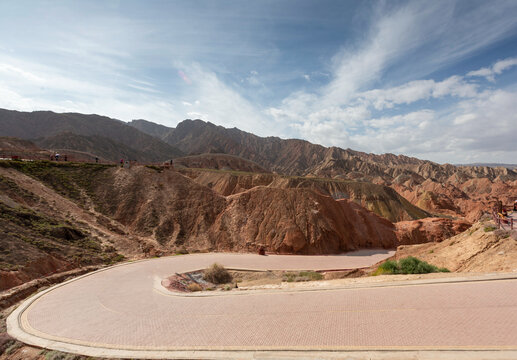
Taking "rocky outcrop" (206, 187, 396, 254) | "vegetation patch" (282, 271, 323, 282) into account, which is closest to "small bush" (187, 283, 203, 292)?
"vegetation patch" (282, 271, 323, 282)

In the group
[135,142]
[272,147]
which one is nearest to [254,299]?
[135,142]

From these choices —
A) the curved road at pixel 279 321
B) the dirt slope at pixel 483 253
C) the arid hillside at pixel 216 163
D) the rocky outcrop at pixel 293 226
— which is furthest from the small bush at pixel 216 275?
the arid hillside at pixel 216 163

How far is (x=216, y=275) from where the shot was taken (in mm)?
19531

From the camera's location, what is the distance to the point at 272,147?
175 m

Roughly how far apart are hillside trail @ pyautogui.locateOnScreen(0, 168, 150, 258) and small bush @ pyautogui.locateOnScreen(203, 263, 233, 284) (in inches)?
333

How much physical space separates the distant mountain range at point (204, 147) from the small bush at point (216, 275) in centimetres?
7742

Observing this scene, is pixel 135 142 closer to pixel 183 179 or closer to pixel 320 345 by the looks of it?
pixel 183 179

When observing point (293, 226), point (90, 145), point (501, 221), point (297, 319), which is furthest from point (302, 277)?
point (90, 145)

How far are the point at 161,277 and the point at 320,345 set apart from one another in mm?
12568

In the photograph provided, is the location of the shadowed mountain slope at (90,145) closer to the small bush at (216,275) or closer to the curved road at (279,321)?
the small bush at (216,275)

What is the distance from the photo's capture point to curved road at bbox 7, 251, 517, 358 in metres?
6.98

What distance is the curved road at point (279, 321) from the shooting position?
6980 millimetres

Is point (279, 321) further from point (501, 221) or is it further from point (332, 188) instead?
point (332, 188)

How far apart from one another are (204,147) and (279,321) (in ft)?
476
